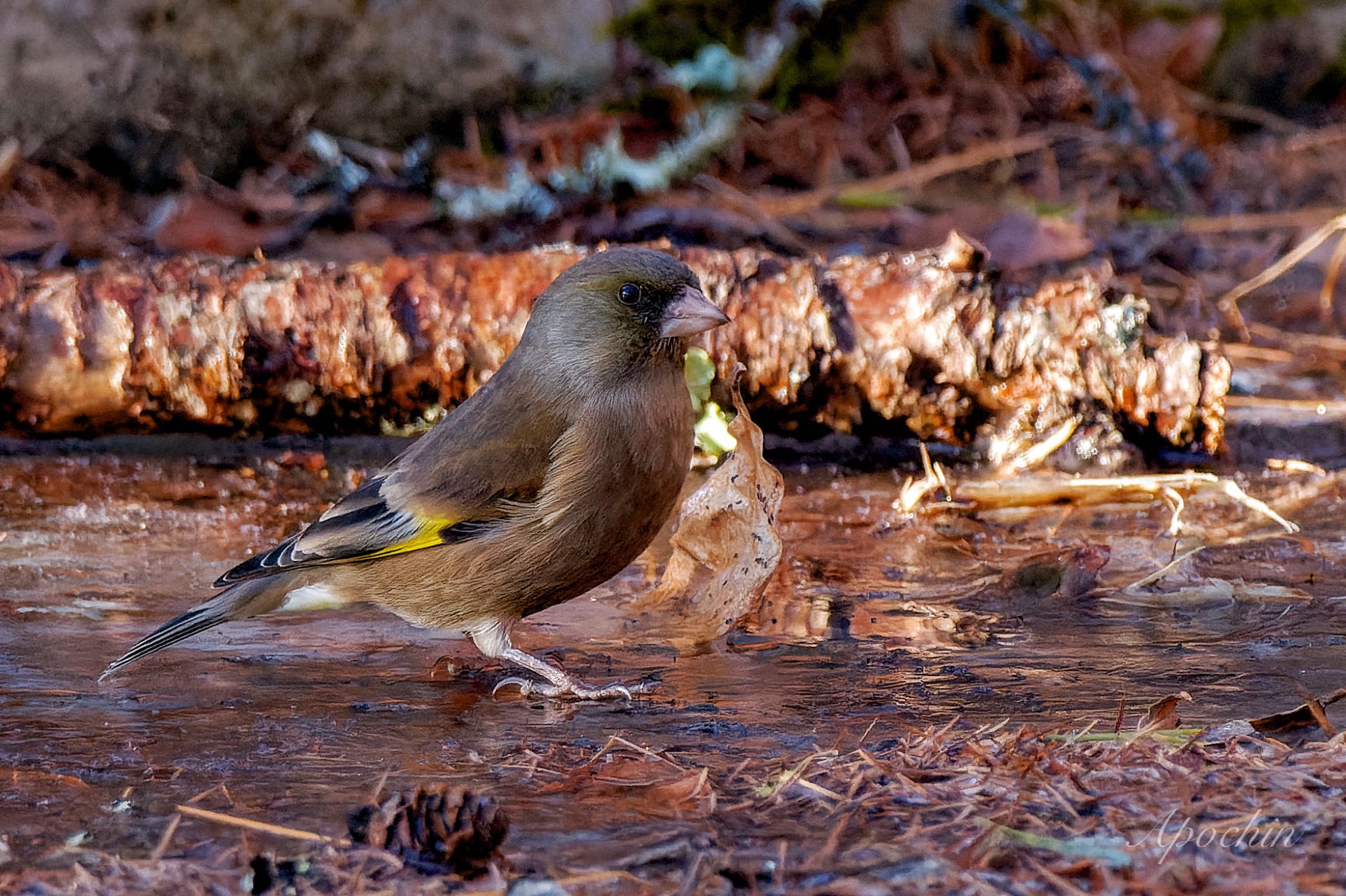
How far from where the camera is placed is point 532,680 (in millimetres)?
3969

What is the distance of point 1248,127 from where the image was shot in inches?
410

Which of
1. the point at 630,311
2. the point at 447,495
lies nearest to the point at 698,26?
the point at 630,311

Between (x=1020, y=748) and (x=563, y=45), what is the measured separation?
699cm

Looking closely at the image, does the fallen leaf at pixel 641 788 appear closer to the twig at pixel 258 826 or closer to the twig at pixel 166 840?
the twig at pixel 258 826

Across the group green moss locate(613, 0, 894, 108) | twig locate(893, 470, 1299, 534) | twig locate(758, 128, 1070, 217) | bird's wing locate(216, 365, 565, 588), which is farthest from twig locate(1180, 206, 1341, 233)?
bird's wing locate(216, 365, 565, 588)

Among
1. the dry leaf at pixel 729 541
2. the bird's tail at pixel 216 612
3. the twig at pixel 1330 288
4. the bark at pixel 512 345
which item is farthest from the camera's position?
the twig at pixel 1330 288

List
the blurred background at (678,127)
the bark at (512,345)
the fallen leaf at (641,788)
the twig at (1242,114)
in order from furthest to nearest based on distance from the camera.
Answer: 1. the twig at (1242,114)
2. the blurred background at (678,127)
3. the bark at (512,345)
4. the fallen leaf at (641,788)

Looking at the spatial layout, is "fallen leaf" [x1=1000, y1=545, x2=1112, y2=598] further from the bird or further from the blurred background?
the blurred background

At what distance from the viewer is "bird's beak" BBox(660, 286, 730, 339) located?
4.20m

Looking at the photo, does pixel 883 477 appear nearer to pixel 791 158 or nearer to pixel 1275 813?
pixel 1275 813

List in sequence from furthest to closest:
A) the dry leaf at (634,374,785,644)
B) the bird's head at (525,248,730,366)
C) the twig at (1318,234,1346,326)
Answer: the twig at (1318,234,1346,326), the bird's head at (525,248,730,366), the dry leaf at (634,374,785,644)

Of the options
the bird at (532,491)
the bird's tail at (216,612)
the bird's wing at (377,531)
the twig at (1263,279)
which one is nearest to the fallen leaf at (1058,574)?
the bird at (532,491)

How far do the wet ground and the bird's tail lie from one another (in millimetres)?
75

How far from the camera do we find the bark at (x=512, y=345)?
19.1 feet
